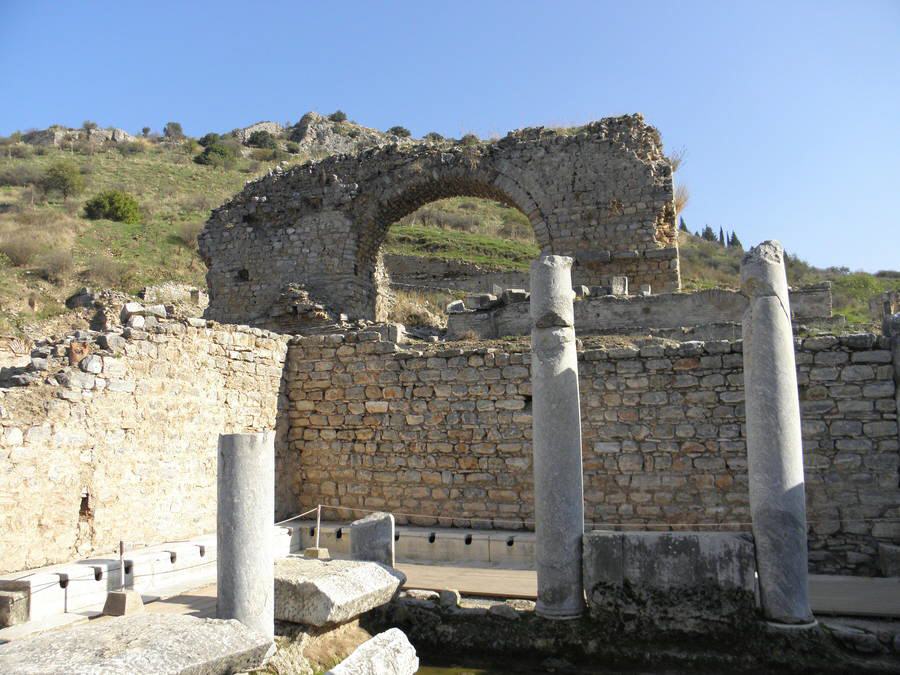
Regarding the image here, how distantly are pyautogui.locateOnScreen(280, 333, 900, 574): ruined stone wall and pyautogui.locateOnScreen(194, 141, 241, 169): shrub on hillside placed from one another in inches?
1774

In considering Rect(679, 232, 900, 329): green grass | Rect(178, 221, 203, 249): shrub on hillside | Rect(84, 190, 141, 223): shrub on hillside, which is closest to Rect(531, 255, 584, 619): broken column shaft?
Rect(679, 232, 900, 329): green grass

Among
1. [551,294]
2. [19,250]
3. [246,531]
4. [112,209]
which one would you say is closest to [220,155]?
[112,209]

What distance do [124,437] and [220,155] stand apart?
4936 cm

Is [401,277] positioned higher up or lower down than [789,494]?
higher up

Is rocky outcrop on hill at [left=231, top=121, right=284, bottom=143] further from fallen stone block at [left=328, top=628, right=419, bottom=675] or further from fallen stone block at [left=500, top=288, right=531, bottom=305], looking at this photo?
fallen stone block at [left=328, top=628, right=419, bottom=675]

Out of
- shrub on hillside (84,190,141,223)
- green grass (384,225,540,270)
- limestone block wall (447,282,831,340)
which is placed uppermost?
shrub on hillside (84,190,141,223)

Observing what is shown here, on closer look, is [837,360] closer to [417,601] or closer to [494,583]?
[494,583]

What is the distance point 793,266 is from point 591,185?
36.6 meters

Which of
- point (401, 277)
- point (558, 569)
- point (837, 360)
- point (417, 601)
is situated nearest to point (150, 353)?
point (417, 601)

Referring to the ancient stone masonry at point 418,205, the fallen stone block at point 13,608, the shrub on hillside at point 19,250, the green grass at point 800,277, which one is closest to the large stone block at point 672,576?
the fallen stone block at point 13,608

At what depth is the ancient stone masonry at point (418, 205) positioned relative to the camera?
16.9 meters

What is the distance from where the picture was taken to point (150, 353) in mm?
8461

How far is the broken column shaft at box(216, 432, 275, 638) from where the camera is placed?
546 centimetres

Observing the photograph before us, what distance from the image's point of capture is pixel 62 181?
4025 centimetres
